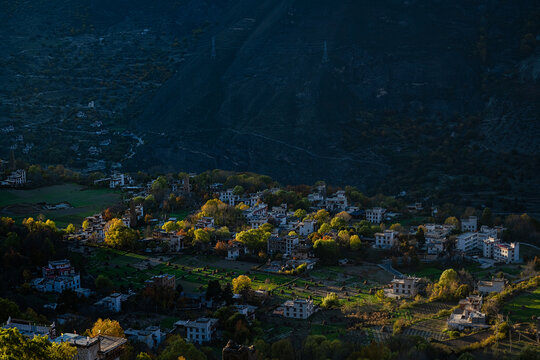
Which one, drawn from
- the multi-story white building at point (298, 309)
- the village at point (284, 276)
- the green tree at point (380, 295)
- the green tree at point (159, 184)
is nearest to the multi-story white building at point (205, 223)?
the village at point (284, 276)

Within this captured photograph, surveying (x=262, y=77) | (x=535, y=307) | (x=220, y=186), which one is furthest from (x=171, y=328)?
(x=262, y=77)

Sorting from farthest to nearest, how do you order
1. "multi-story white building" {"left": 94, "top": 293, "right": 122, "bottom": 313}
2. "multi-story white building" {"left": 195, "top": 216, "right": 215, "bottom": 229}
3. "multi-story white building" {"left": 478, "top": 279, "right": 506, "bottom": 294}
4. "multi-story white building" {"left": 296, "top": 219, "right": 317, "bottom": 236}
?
"multi-story white building" {"left": 195, "top": 216, "right": 215, "bottom": 229} < "multi-story white building" {"left": 296, "top": 219, "right": 317, "bottom": 236} < "multi-story white building" {"left": 478, "top": 279, "right": 506, "bottom": 294} < "multi-story white building" {"left": 94, "top": 293, "right": 122, "bottom": 313}

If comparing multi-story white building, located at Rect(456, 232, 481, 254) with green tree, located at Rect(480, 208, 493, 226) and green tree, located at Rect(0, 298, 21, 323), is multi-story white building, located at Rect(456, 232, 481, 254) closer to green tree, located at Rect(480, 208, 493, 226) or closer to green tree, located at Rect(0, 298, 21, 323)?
green tree, located at Rect(480, 208, 493, 226)

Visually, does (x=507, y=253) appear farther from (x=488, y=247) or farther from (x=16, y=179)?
(x=16, y=179)

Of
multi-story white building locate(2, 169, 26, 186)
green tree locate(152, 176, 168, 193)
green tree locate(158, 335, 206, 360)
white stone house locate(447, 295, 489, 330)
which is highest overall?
multi-story white building locate(2, 169, 26, 186)

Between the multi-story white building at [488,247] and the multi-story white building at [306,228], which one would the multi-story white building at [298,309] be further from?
the multi-story white building at [306,228]

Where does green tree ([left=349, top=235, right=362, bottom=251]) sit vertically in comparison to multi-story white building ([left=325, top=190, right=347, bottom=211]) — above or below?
below

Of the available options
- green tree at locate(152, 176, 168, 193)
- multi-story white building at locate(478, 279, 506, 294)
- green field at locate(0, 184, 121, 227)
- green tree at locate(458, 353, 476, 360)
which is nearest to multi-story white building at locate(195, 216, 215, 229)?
green field at locate(0, 184, 121, 227)
